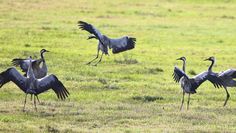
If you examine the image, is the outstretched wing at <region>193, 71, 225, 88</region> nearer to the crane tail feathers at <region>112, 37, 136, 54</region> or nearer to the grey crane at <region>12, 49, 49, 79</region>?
the grey crane at <region>12, 49, 49, 79</region>

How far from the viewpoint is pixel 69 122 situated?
1327cm

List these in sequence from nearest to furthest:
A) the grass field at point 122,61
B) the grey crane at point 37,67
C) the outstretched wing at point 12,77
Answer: the grass field at point 122,61, the outstretched wing at point 12,77, the grey crane at point 37,67

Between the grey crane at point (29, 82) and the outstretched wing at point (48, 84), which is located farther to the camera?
the outstretched wing at point (48, 84)

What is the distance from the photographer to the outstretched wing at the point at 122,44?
20102 millimetres

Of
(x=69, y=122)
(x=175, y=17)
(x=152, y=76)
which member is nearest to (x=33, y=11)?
(x=175, y=17)

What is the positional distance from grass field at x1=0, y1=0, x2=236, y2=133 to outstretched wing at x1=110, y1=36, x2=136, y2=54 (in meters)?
0.68

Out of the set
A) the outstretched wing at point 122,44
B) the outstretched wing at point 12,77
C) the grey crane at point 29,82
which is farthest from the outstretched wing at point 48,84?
the outstretched wing at point 122,44

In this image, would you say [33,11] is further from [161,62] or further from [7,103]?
[7,103]

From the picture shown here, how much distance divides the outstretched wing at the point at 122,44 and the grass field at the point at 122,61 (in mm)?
676

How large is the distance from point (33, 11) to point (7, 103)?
22.3 meters

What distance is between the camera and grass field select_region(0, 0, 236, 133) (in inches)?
535

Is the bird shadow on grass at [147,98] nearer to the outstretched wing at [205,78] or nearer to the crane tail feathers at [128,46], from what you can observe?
the outstretched wing at [205,78]

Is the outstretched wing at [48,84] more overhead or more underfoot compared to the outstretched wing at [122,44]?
more underfoot

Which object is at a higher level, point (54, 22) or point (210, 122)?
point (54, 22)
